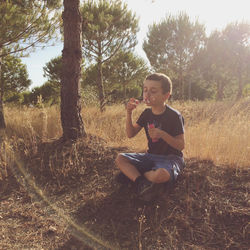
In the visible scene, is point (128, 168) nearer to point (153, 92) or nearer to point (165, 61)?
point (153, 92)

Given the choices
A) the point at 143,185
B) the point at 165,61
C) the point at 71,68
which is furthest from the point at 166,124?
the point at 165,61

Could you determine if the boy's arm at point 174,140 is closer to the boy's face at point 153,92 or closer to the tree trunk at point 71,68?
the boy's face at point 153,92

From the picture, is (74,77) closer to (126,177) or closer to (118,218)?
(126,177)

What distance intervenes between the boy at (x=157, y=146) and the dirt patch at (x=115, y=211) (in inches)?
10.4

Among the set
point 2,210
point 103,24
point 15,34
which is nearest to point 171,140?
point 2,210

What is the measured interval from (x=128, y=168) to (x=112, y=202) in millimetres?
397

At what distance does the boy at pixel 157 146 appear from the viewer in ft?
6.61

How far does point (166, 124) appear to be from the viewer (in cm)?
218

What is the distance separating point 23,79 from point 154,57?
9808 millimetres

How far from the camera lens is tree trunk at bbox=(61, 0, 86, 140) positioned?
11.0 feet

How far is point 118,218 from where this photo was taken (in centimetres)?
203

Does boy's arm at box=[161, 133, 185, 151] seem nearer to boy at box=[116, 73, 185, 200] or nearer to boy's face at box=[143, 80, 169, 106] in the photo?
boy at box=[116, 73, 185, 200]

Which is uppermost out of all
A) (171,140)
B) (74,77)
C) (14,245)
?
(74,77)

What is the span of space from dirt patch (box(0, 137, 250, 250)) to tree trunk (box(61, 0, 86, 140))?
65 centimetres
